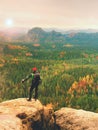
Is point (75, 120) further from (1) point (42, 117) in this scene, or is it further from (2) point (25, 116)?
(2) point (25, 116)

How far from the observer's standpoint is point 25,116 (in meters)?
41.2

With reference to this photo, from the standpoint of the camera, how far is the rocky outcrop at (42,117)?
4078cm

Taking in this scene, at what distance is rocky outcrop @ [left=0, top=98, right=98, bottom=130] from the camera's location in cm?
4078

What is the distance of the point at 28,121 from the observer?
1626 inches

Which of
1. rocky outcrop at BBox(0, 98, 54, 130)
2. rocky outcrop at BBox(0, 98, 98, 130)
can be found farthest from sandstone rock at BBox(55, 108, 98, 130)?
rocky outcrop at BBox(0, 98, 54, 130)

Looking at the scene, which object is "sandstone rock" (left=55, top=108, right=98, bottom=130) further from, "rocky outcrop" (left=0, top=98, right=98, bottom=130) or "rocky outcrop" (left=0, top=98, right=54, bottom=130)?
"rocky outcrop" (left=0, top=98, right=54, bottom=130)

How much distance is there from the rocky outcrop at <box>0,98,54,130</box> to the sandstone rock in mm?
1591

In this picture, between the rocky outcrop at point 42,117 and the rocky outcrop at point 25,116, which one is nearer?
the rocky outcrop at point 25,116

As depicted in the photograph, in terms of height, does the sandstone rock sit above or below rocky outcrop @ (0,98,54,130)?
below

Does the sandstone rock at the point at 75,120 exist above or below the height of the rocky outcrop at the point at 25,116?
below

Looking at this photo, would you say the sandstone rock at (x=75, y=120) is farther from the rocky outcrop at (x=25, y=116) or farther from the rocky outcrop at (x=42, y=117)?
the rocky outcrop at (x=25, y=116)

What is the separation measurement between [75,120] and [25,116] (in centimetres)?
899

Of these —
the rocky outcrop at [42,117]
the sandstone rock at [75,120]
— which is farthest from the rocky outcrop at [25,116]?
the sandstone rock at [75,120]

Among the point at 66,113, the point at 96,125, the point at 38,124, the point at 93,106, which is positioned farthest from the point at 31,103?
the point at 93,106
